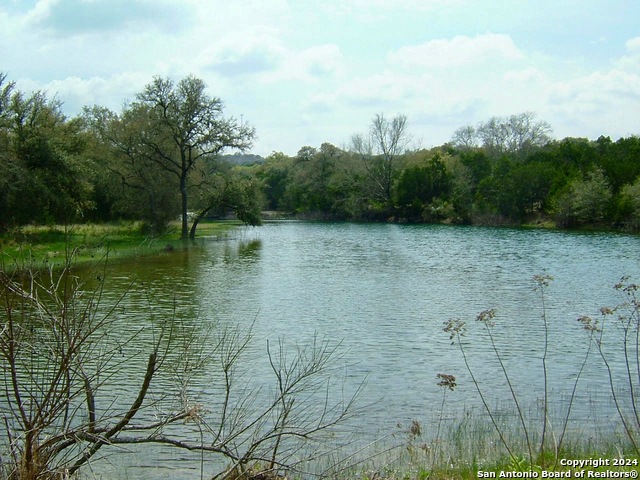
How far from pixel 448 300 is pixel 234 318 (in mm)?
7308

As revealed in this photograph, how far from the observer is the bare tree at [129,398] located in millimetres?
5137

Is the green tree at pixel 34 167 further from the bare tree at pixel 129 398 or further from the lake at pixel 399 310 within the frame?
the bare tree at pixel 129 398

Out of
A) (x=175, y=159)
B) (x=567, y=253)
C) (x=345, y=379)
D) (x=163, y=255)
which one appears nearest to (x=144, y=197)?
(x=175, y=159)

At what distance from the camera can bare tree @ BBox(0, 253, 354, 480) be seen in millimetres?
5137

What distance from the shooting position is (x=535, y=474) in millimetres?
5742

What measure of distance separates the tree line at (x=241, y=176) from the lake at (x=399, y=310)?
24.5ft

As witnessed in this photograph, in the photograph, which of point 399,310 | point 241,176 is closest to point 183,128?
point 241,176

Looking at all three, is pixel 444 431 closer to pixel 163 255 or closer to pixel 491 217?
pixel 163 255

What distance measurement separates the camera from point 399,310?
18922 millimetres

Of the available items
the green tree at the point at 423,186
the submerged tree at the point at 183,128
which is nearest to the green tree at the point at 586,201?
the green tree at the point at 423,186

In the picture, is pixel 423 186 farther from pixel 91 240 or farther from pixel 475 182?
pixel 91 240

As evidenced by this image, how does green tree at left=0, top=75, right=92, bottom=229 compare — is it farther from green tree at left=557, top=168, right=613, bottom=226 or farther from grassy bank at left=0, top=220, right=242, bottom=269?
green tree at left=557, top=168, right=613, bottom=226

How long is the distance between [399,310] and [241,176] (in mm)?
37271

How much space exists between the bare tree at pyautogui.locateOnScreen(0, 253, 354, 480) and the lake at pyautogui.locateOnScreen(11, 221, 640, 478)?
535mm
